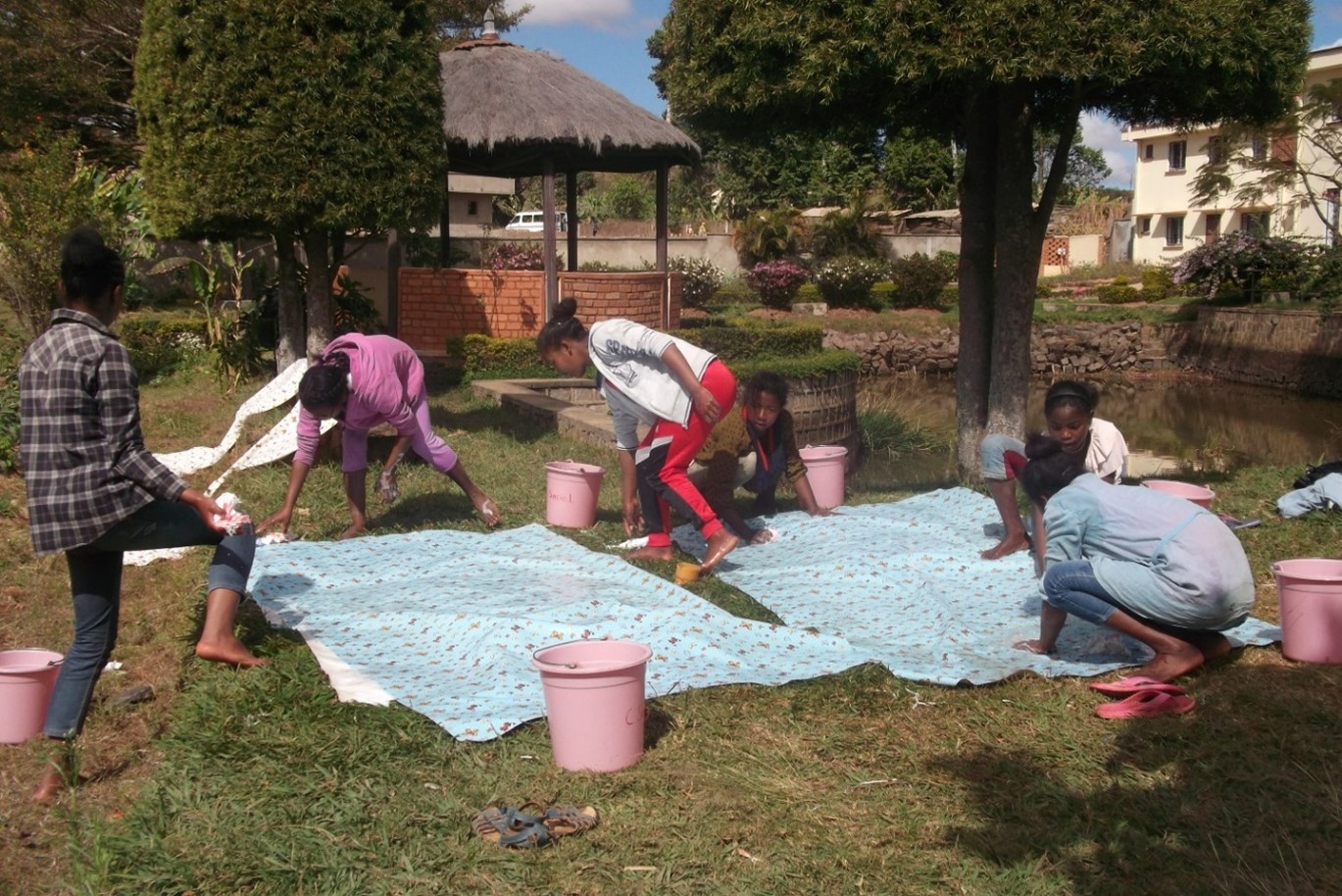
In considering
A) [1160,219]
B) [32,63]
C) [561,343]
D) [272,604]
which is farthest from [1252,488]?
[1160,219]

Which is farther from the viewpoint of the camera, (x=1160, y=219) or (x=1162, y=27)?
(x=1160, y=219)

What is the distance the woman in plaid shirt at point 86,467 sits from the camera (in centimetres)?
399

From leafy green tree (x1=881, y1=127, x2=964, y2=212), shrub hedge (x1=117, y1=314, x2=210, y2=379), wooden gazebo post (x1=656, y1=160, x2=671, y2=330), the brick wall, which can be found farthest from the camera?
leafy green tree (x1=881, y1=127, x2=964, y2=212)

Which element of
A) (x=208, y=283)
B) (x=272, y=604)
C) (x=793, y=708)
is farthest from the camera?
(x=208, y=283)

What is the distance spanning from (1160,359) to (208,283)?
19.5 m

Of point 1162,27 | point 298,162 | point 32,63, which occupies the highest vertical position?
point 32,63

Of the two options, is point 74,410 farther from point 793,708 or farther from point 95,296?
point 793,708

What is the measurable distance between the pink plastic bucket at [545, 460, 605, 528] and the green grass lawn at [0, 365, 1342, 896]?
2507 mm

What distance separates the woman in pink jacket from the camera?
666 cm

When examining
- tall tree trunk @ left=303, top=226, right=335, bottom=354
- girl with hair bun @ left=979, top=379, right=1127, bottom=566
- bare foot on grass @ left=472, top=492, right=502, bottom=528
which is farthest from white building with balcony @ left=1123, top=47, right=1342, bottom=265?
bare foot on grass @ left=472, top=492, right=502, bottom=528

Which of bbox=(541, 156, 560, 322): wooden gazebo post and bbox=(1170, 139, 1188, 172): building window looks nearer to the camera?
bbox=(541, 156, 560, 322): wooden gazebo post

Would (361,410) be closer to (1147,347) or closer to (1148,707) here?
(1148,707)

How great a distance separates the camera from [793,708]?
14.8ft

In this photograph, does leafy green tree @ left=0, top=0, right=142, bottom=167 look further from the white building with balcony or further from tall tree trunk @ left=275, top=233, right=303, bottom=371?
the white building with balcony
